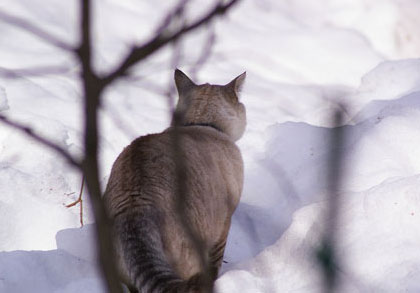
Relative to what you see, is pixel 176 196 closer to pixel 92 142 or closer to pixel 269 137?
pixel 92 142

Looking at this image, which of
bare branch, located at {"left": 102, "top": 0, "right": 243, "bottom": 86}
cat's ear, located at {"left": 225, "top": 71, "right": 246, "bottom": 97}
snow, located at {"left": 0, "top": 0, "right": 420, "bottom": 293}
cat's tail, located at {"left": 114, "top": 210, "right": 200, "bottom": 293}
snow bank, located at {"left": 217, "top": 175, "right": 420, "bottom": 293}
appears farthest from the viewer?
cat's ear, located at {"left": 225, "top": 71, "right": 246, "bottom": 97}

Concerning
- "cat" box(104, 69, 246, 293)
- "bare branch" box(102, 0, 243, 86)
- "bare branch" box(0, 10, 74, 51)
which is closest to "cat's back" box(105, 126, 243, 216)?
"cat" box(104, 69, 246, 293)

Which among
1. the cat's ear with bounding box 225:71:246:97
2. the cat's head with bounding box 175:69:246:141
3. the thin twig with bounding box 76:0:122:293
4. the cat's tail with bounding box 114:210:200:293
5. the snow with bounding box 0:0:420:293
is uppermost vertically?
the thin twig with bounding box 76:0:122:293

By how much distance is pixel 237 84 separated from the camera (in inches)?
171

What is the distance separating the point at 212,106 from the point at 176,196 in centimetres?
216

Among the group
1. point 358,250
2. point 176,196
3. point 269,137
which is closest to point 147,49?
point 176,196

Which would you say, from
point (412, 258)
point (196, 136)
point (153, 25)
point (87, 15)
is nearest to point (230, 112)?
point (196, 136)

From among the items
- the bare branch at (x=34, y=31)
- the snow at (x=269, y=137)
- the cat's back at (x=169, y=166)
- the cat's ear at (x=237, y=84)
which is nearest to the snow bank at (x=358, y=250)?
the snow at (x=269, y=137)

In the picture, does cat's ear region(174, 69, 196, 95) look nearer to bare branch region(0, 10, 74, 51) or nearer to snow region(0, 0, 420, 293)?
snow region(0, 0, 420, 293)

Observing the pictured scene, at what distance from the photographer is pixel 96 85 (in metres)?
0.97

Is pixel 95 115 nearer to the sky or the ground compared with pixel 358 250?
nearer to the sky

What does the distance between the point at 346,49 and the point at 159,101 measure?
8.62 ft

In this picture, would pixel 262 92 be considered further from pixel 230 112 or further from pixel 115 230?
pixel 115 230

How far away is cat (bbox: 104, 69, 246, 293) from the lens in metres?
2.39
